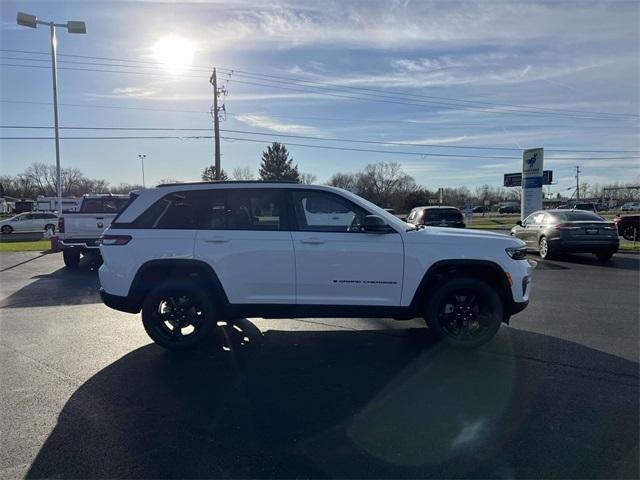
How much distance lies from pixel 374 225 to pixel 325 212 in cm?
63

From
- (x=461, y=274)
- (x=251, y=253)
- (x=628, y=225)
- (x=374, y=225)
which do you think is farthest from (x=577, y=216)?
(x=251, y=253)

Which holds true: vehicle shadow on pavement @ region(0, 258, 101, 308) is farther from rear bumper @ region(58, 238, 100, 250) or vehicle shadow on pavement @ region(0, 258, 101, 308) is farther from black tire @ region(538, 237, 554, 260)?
black tire @ region(538, 237, 554, 260)

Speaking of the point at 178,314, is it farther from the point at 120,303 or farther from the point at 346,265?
the point at 346,265

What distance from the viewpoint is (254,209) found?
5.34 m

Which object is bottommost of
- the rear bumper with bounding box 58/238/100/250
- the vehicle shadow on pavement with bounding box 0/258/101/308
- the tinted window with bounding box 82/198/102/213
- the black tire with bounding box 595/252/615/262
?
the vehicle shadow on pavement with bounding box 0/258/101/308

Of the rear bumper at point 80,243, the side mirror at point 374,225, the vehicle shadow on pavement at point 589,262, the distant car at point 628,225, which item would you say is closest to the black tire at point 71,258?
the rear bumper at point 80,243

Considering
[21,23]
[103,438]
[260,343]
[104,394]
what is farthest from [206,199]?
[21,23]

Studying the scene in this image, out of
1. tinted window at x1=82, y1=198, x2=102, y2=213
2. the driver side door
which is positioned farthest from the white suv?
tinted window at x1=82, y1=198, x2=102, y2=213

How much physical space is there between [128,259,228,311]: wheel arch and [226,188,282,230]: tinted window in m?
0.58

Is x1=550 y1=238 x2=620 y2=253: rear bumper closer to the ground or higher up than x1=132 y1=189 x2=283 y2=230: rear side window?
closer to the ground

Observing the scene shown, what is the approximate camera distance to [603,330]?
608 centimetres

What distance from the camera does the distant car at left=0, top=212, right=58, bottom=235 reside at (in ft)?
112

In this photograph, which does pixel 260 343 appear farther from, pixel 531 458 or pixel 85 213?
pixel 85 213

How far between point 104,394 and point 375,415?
8.03ft
